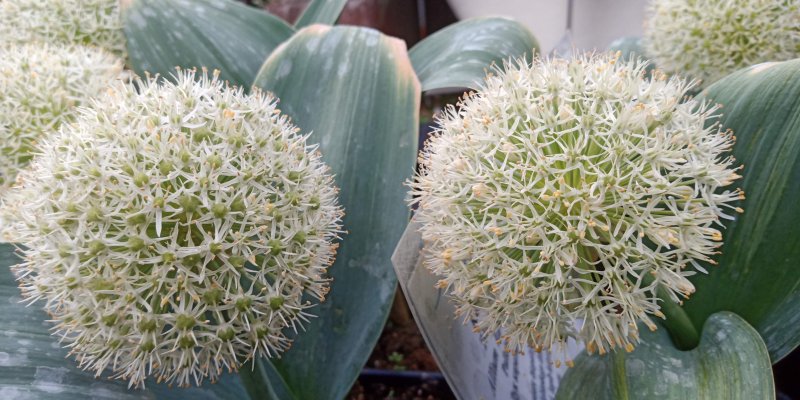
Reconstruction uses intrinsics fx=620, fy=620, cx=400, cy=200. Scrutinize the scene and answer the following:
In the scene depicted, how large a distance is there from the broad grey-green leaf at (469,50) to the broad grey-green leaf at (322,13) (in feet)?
0.41

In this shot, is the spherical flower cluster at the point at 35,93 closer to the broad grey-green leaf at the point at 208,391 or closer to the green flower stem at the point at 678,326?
the broad grey-green leaf at the point at 208,391

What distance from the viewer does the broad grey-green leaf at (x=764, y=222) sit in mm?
504

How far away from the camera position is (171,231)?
0.43 metres

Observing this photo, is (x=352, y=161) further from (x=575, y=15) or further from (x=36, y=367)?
(x=575, y=15)

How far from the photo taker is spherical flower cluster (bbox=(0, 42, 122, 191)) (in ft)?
2.17

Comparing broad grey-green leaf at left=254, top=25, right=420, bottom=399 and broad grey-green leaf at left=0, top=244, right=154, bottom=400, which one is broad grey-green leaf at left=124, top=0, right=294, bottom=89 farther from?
broad grey-green leaf at left=0, top=244, right=154, bottom=400

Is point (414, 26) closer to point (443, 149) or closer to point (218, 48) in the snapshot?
point (218, 48)

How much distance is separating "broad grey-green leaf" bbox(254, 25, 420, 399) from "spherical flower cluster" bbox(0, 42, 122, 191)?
200mm

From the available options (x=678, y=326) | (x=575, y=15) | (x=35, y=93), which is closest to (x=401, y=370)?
(x=678, y=326)

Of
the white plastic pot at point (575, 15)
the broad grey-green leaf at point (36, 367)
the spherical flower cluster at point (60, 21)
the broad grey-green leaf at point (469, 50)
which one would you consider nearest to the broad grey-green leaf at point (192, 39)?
the spherical flower cluster at point (60, 21)

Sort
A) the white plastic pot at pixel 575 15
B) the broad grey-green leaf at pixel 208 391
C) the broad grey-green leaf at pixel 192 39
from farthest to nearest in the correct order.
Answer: the white plastic pot at pixel 575 15 → the broad grey-green leaf at pixel 192 39 → the broad grey-green leaf at pixel 208 391

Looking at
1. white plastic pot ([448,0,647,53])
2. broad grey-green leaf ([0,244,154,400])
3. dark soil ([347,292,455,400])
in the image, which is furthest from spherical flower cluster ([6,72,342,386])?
white plastic pot ([448,0,647,53])

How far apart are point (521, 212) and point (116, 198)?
0.28 meters

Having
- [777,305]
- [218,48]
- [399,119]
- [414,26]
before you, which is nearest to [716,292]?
[777,305]
